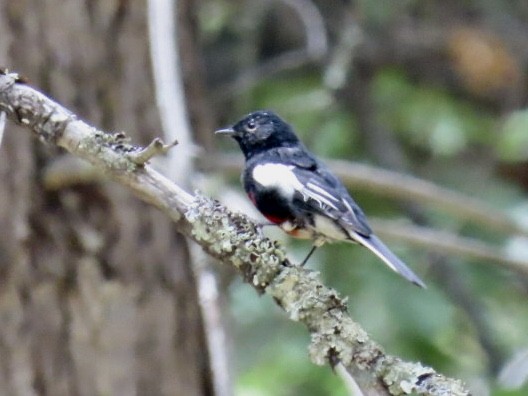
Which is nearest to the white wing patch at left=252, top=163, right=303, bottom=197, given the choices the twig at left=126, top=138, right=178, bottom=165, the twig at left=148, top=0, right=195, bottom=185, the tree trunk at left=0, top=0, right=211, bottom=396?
the twig at left=126, top=138, right=178, bottom=165

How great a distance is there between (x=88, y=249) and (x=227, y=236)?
1.61m

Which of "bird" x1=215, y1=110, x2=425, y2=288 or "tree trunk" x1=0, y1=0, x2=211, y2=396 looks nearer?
"bird" x1=215, y1=110, x2=425, y2=288

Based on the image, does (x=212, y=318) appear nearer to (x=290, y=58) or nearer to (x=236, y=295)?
(x=236, y=295)

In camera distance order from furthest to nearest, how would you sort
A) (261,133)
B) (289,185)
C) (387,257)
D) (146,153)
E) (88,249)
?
(88,249) < (261,133) < (289,185) < (387,257) < (146,153)

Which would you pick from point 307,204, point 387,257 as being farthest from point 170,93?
point 387,257

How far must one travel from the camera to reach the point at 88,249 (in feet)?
12.5

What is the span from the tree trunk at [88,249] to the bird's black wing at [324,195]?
37.2 inches

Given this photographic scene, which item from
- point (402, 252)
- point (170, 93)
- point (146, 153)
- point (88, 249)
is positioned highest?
point (402, 252)

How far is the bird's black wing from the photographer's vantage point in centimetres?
275

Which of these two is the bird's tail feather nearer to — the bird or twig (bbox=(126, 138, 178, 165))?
the bird

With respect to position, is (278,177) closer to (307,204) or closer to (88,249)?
(307,204)

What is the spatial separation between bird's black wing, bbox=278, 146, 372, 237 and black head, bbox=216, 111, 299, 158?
120 millimetres

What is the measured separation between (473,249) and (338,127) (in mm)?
1407

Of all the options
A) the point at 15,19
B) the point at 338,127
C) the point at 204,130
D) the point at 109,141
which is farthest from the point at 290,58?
the point at 109,141
